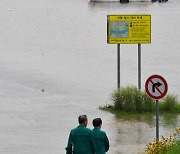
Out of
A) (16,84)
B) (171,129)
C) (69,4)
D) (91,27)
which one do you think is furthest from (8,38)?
(171,129)

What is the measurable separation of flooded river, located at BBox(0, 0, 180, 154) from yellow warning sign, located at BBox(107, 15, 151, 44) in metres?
2.10

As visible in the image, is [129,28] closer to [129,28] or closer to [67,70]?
[129,28]

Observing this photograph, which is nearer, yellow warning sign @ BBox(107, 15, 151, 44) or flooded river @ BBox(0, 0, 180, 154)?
flooded river @ BBox(0, 0, 180, 154)

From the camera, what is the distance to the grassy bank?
74.3ft

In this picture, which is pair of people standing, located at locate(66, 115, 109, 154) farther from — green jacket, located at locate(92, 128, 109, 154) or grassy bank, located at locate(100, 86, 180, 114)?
grassy bank, located at locate(100, 86, 180, 114)

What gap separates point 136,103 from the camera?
74.4 feet

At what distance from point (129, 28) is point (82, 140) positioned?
11779mm

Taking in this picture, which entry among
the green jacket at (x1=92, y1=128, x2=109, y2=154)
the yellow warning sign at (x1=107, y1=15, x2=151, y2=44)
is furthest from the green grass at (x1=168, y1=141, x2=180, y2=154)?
the yellow warning sign at (x1=107, y1=15, x2=151, y2=44)

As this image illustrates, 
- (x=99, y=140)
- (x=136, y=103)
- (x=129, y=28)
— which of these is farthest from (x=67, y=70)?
(x=99, y=140)

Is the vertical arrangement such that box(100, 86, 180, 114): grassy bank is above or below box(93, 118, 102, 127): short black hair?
below

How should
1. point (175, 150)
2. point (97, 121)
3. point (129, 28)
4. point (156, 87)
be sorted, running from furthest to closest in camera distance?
1. point (129, 28)
2. point (156, 87)
3. point (175, 150)
4. point (97, 121)

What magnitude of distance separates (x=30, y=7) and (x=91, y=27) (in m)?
12.9

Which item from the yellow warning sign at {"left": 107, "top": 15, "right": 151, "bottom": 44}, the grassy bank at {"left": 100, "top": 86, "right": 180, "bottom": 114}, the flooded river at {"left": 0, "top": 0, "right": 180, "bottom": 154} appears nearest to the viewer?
the flooded river at {"left": 0, "top": 0, "right": 180, "bottom": 154}

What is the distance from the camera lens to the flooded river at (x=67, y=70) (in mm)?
19469
